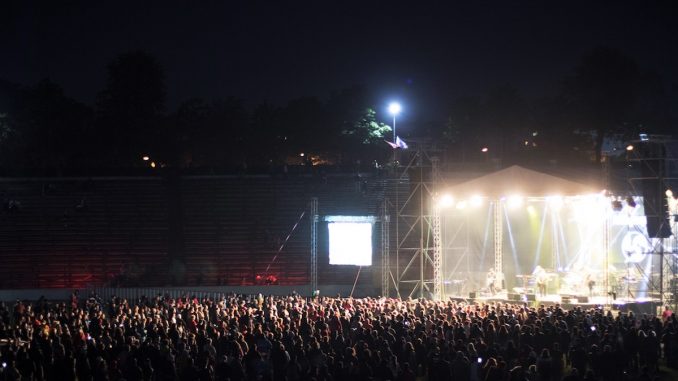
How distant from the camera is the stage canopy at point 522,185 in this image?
27.2m

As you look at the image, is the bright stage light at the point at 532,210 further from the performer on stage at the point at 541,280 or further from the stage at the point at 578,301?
the stage at the point at 578,301

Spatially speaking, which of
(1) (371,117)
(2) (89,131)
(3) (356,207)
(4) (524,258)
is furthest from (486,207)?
(2) (89,131)

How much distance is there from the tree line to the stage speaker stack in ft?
76.2

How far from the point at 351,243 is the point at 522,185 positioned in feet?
29.7

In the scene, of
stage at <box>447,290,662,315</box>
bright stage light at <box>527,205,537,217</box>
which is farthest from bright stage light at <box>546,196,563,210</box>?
stage at <box>447,290,662,315</box>

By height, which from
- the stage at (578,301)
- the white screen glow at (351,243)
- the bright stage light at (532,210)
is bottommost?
the stage at (578,301)

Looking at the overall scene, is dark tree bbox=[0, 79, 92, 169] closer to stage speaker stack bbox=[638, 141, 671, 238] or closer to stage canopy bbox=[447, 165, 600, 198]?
stage canopy bbox=[447, 165, 600, 198]

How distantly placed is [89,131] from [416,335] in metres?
43.0

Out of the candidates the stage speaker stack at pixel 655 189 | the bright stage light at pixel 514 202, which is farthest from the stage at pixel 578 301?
the bright stage light at pixel 514 202

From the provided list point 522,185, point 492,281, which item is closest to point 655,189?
point 522,185

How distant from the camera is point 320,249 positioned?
3797 centimetres

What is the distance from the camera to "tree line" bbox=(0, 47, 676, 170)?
5044 centimetres

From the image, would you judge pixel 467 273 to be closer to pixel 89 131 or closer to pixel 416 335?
pixel 416 335

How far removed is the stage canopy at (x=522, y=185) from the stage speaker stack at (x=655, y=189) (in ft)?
5.65
